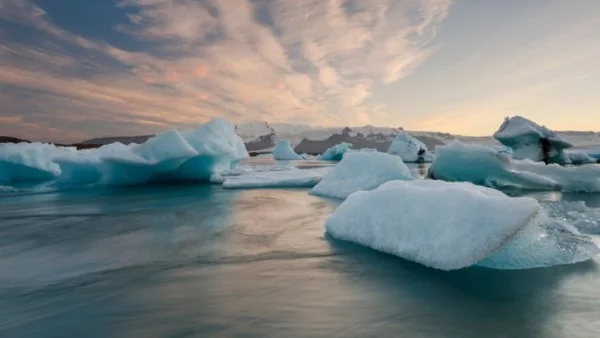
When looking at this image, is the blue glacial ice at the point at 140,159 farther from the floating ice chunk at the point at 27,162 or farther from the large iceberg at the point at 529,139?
the large iceberg at the point at 529,139

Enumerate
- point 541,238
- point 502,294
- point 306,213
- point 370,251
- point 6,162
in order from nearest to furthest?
point 502,294 < point 541,238 < point 370,251 < point 306,213 < point 6,162

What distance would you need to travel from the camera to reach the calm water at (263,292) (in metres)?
2.51

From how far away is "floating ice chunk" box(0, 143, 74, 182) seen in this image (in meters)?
16.8

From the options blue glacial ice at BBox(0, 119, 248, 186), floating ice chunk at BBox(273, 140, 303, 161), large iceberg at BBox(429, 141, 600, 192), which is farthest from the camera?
floating ice chunk at BBox(273, 140, 303, 161)

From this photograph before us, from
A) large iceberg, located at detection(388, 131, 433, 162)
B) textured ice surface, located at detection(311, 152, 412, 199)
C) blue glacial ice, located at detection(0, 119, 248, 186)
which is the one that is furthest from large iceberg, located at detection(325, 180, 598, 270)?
large iceberg, located at detection(388, 131, 433, 162)

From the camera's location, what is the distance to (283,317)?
2.68m

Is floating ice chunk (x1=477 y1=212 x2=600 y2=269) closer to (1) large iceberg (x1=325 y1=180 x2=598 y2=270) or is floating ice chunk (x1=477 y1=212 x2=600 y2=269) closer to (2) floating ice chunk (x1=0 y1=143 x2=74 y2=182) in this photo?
(1) large iceberg (x1=325 y1=180 x2=598 y2=270)

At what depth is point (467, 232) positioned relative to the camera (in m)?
3.56

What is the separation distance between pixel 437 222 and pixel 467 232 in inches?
13.4

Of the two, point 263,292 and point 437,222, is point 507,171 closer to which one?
point 437,222

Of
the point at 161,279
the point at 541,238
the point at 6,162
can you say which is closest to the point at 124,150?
the point at 6,162

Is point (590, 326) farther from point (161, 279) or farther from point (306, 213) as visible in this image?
point (306, 213)

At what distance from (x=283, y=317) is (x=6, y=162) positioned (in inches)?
755

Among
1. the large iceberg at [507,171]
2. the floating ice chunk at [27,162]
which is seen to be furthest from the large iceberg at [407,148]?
the floating ice chunk at [27,162]
